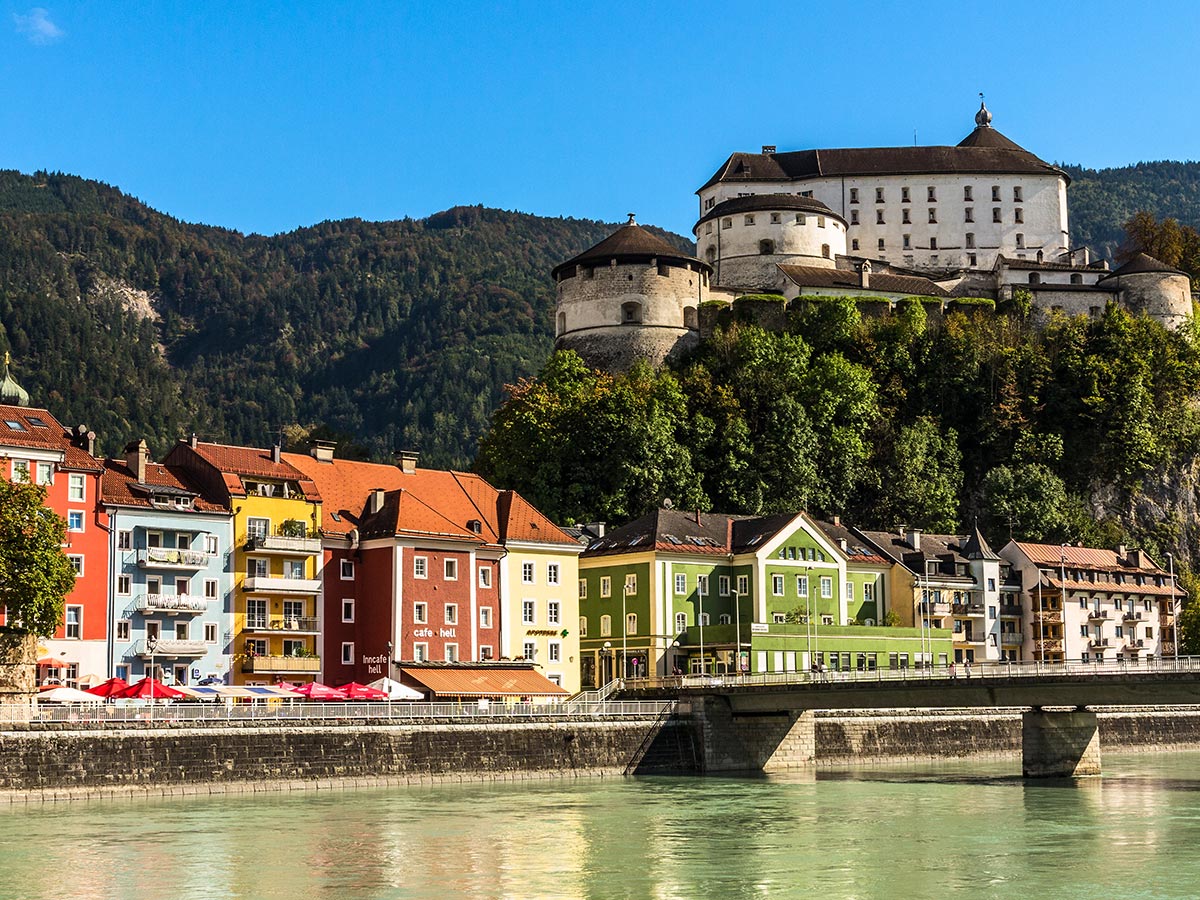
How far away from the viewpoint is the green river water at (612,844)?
110 feet

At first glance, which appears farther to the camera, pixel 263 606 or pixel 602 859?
pixel 263 606

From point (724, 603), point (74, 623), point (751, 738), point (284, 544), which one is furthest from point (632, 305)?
point (74, 623)

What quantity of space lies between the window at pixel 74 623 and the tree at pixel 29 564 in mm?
5423

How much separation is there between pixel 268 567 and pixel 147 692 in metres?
14.7

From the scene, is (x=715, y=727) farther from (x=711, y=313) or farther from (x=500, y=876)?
(x=711, y=313)

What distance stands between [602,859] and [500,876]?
3101mm

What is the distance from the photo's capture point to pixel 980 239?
129 meters

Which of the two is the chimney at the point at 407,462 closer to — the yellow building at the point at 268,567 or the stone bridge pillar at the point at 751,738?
the yellow building at the point at 268,567

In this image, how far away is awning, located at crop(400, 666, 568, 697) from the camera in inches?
2458

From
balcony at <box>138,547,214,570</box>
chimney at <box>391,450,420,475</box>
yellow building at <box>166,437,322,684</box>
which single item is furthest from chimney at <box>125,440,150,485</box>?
chimney at <box>391,450,420,475</box>

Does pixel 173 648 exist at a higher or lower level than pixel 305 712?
higher

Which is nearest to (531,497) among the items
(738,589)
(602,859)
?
(738,589)

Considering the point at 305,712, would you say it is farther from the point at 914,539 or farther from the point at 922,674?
the point at 914,539

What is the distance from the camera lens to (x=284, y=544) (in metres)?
64.3
